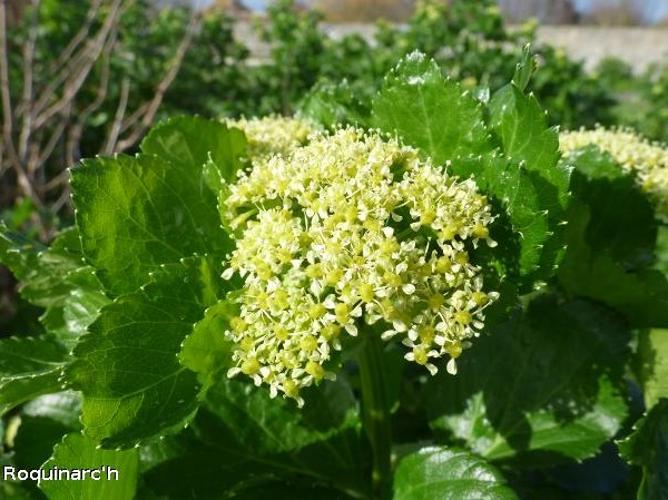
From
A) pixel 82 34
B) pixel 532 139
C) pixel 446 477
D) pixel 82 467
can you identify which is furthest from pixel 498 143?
pixel 82 34

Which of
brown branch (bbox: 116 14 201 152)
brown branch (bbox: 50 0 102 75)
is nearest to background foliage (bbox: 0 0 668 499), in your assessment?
brown branch (bbox: 116 14 201 152)

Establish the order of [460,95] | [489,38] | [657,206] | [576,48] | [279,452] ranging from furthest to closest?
[576,48], [489,38], [657,206], [279,452], [460,95]

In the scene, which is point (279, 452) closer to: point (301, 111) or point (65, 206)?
point (301, 111)

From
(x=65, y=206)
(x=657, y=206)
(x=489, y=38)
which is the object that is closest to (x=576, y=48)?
(x=489, y=38)

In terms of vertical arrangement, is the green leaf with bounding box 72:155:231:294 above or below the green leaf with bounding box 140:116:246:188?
below

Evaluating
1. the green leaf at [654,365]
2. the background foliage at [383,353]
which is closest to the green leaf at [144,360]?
the background foliage at [383,353]

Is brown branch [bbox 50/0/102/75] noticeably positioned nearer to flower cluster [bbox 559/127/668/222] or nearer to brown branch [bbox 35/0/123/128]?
brown branch [bbox 35/0/123/128]

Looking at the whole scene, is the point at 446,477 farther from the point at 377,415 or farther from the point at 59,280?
the point at 59,280

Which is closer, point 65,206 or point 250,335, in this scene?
point 250,335
